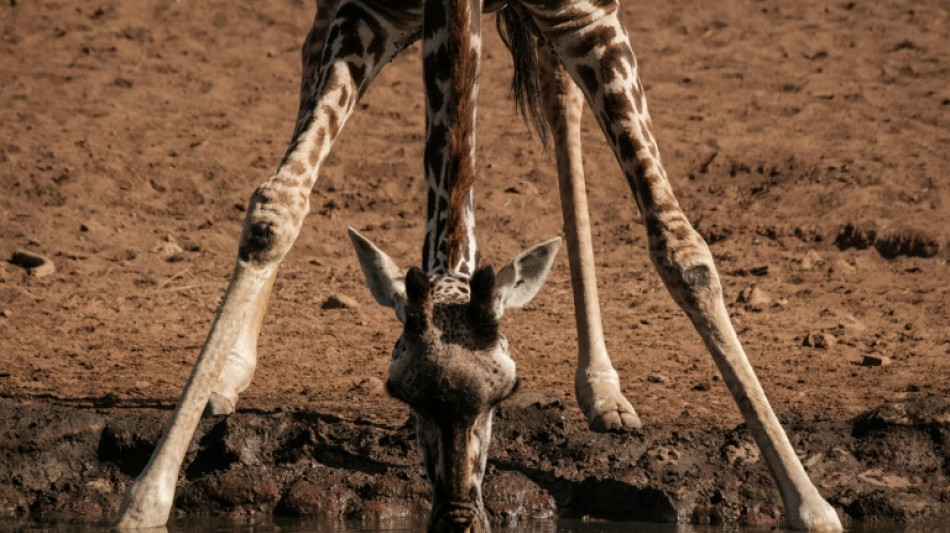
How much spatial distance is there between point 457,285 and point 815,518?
149cm

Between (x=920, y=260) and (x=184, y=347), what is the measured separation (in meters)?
4.97

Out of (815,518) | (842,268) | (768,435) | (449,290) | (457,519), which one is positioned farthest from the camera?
(842,268)

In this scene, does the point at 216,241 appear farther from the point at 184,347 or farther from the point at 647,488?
the point at 647,488

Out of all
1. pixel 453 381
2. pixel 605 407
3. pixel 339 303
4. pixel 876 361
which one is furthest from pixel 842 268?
pixel 453 381

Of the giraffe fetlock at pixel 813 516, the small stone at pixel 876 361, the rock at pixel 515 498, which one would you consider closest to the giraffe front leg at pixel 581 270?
the rock at pixel 515 498

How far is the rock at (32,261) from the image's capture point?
9023mm

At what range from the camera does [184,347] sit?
797 cm

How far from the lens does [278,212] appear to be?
16.7 feet

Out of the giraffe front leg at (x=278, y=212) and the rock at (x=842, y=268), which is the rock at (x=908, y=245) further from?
the giraffe front leg at (x=278, y=212)

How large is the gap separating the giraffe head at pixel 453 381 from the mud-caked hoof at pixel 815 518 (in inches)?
45.8

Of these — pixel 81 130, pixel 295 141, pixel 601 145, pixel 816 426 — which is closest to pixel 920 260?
pixel 601 145

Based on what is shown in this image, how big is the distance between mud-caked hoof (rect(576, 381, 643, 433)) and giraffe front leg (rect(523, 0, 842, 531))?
3.49 ft

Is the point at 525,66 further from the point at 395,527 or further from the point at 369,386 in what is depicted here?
the point at 395,527

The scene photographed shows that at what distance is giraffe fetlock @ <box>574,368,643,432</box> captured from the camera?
20.6 feet
